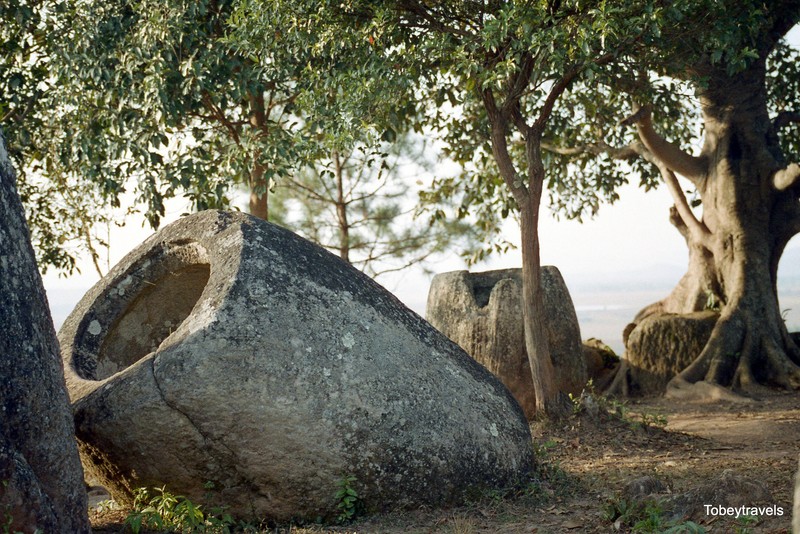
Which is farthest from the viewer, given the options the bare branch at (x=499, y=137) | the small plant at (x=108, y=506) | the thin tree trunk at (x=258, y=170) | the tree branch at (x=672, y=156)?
the tree branch at (x=672, y=156)

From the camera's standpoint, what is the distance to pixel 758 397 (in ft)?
38.0

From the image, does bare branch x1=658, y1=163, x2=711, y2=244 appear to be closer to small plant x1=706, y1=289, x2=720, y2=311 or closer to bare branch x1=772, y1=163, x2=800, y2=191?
small plant x1=706, y1=289, x2=720, y2=311

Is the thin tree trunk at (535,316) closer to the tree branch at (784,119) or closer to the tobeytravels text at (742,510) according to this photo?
the tobeytravels text at (742,510)

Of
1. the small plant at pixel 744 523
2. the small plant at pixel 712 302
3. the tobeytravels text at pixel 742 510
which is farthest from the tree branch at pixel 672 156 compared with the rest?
the small plant at pixel 744 523

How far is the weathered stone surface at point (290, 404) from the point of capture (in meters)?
4.98

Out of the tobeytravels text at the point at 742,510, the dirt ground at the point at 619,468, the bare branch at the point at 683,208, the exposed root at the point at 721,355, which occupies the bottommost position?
the dirt ground at the point at 619,468

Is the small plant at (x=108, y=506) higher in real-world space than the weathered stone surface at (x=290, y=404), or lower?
lower

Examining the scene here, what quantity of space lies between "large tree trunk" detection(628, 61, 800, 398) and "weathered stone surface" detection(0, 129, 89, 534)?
9560mm

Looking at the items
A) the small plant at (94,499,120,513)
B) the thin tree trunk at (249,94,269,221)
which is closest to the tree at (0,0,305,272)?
the thin tree trunk at (249,94,269,221)

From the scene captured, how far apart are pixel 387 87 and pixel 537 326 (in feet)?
9.25

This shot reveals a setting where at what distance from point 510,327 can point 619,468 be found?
290 centimetres

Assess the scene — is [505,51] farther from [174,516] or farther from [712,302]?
[712,302]

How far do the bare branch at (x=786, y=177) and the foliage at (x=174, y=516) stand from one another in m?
9.92

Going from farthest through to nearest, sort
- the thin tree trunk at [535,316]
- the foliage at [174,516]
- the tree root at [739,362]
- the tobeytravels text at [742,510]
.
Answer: the tree root at [739,362] < the thin tree trunk at [535,316] < the foliage at [174,516] < the tobeytravels text at [742,510]
